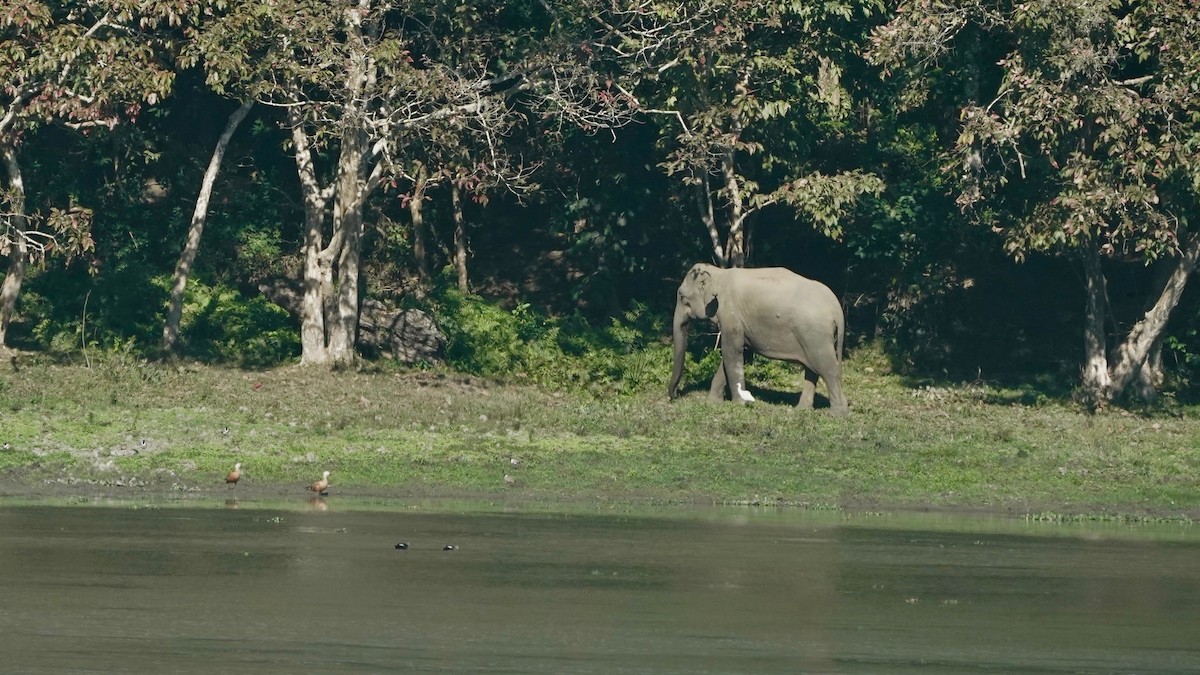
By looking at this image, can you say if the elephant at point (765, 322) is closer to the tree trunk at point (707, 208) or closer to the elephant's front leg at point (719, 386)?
the elephant's front leg at point (719, 386)

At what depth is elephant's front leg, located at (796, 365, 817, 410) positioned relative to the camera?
2930 cm

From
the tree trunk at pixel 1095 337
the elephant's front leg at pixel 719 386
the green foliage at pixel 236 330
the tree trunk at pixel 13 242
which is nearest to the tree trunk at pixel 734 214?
the elephant's front leg at pixel 719 386

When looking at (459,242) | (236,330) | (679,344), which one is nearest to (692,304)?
(679,344)

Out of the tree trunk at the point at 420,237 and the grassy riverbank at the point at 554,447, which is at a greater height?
the tree trunk at the point at 420,237

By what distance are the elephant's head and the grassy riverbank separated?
34.0 inches

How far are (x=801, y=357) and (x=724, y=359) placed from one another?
3.65 ft

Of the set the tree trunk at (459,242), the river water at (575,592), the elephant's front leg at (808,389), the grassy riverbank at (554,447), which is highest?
the tree trunk at (459,242)

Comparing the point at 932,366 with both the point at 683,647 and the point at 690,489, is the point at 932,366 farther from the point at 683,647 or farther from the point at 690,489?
the point at 683,647

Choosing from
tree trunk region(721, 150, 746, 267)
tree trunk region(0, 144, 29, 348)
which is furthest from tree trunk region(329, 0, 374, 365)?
tree trunk region(721, 150, 746, 267)

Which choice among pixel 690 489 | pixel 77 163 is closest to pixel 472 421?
pixel 690 489

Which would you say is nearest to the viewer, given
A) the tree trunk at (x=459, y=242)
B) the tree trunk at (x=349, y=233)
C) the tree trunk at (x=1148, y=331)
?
the tree trunk at (x=1148, y=331)

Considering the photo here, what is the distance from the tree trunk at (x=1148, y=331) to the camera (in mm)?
30344

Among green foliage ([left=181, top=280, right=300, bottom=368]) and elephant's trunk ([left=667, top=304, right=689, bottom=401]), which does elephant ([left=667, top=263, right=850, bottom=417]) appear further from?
green foliage ([left=181, top=280, right=300, bottom=368])

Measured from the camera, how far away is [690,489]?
22.6 metres
